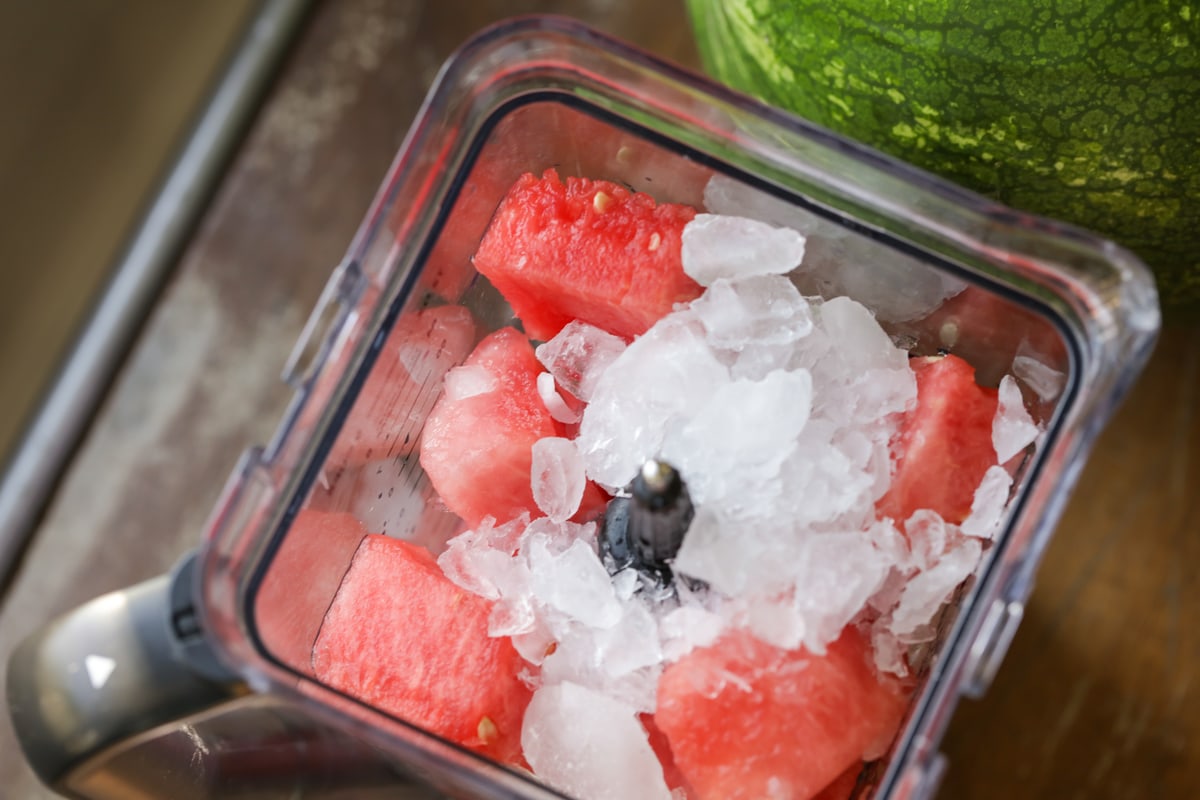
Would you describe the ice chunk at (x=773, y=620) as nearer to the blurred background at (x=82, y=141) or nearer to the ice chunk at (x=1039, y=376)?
the ice chunk at (x=1039, y=376)

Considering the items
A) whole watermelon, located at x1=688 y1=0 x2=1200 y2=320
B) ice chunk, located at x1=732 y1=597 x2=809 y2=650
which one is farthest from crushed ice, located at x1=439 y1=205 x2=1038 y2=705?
whole watermelon, located at x1=688 y1=0 x2=1200 y2=320

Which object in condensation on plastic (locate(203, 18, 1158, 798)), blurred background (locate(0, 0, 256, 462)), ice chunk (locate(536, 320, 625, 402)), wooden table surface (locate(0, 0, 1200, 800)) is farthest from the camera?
blurred background (locate(0, 0, 256, 462))

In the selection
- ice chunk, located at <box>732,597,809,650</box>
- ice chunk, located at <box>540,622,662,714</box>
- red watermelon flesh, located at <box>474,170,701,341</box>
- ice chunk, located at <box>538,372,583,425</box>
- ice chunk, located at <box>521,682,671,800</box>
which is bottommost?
ice chunk, located at <box>521,682,671,800</box>

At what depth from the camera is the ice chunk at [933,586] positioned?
1.92 ft

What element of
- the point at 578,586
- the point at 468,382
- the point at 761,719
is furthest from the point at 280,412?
the point at 761,719

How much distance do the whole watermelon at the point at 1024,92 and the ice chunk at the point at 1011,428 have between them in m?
0.18

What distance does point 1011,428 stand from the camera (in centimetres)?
61

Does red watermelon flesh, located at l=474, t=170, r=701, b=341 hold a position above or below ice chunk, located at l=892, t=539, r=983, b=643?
above

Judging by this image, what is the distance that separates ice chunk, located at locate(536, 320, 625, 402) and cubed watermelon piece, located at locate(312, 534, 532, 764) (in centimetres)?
14

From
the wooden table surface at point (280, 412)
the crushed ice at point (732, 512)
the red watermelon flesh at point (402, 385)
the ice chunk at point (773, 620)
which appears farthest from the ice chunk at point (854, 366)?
the wooden table surface at point (280, 412)

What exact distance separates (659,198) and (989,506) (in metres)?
0.27

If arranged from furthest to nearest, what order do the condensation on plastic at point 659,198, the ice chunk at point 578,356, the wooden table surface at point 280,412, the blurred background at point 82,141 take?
the blurred background at point 82,141 → the wooden table surface at point 280,412 → the ice chunk at point 578,356 → the condensation on plastic at point 659,198

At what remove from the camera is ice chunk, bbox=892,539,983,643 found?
59 centimetres

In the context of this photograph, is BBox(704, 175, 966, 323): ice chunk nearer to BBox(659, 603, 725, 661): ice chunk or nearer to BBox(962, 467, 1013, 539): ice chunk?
BBox(962, 467, 1013, 539): ice chunk
